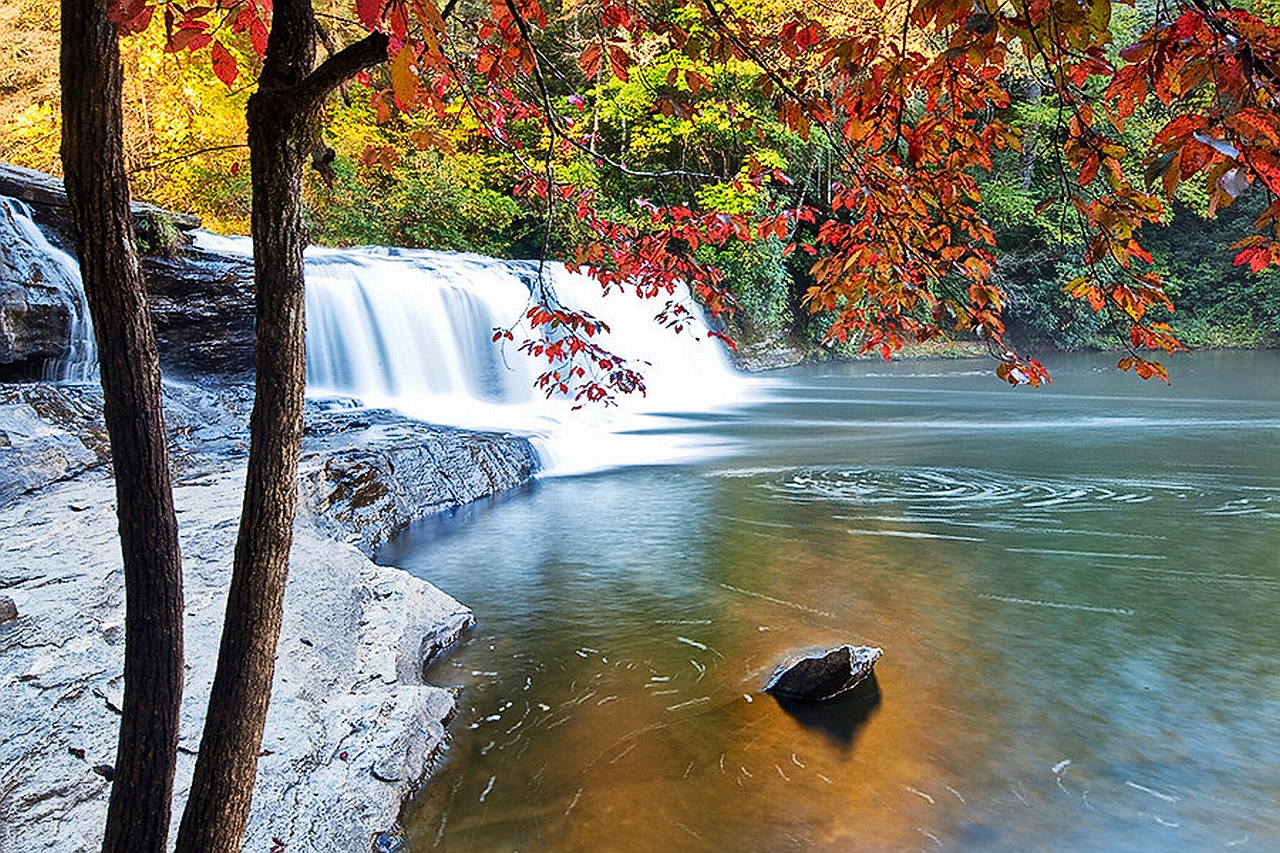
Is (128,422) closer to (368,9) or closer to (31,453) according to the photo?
(368,9)

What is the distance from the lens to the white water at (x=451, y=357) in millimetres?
9750

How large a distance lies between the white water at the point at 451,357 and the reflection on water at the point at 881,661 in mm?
1533

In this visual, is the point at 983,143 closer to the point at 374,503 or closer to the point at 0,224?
the point at 374,503

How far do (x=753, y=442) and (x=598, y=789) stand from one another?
7.25 metres

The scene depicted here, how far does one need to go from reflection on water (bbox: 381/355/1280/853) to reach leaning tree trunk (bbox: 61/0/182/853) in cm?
134

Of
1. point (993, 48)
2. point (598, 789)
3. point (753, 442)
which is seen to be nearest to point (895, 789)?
point (598, 789)

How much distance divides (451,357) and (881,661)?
8.78 meters

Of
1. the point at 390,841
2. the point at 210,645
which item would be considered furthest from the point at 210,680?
the point at 390,841

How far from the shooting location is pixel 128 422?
1350 mm

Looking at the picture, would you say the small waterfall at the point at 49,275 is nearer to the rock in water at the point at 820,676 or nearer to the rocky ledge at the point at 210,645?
the rocky ledge at the point at 210,645

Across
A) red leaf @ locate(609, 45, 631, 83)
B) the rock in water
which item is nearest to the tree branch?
red leaf @ locate(609, 45, 631, 83)

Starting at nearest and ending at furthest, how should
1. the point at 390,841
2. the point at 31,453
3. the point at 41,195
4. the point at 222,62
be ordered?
1. the point at 222,62
2. the point at 390,841
3. the point at 31,453
4. the point at 41,195

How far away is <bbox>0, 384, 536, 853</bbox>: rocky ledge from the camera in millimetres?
2301

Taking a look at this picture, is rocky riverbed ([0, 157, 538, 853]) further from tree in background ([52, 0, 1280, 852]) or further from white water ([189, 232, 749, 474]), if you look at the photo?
white water ([189, 232, 749, 474])
